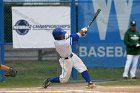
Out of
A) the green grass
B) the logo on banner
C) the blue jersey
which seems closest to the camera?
the blue jersey

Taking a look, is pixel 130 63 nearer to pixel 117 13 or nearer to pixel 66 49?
pixel 117 13

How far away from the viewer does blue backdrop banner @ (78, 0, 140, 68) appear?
51.1ft

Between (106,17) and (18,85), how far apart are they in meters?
3.43

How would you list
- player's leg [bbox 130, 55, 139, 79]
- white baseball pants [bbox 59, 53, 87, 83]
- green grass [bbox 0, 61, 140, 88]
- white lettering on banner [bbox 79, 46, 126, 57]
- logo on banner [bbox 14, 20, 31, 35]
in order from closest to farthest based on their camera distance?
white baseball pants [bbox 59, 53, 87, 83] < green grass [bbox 0, 61, 140, 88] < player's leg [bbox 130, 55, 139, 79] < logo on banner [bbox 14, 20, 31, 35] < white lettering on banner [bbox 79, 46, 126, 57]

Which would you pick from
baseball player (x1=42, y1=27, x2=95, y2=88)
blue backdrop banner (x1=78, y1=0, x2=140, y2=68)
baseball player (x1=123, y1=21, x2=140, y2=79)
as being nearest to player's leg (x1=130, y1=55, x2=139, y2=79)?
baseball player (x1=123, y1=21, x2=140, y2=79)

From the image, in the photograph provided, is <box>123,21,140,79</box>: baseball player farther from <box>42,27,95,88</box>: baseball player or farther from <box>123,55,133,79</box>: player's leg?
<box>42,27,95,88</box>: baseball player

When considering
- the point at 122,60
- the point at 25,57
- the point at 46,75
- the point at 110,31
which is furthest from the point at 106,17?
the point at 25,57

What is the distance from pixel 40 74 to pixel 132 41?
10.3 feet

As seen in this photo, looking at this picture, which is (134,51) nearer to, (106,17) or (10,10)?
(106,17)

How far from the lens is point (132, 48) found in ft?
49.5

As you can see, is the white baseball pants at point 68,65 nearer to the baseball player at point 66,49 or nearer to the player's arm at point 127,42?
the baseball player at point 66,49

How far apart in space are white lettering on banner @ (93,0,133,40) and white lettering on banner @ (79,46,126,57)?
0.36 meters

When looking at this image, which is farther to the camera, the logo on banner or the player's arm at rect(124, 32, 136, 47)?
the logo on banner

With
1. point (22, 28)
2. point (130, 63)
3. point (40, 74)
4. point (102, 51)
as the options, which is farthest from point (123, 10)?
point (40, 74)
